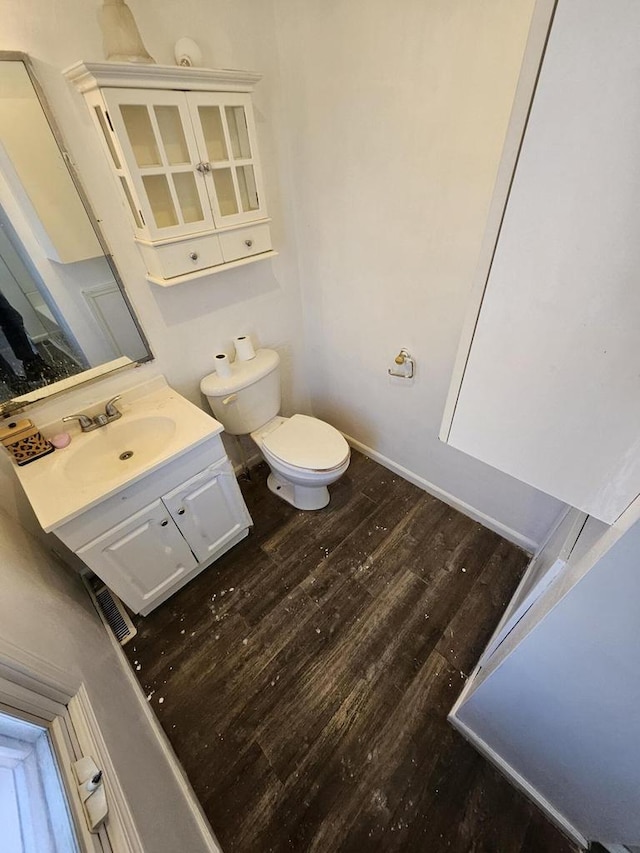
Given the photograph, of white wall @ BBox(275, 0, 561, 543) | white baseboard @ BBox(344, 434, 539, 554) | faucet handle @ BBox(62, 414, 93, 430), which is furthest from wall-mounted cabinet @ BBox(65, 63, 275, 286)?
white baseboard @ BBox(344, 434, 539, 554)

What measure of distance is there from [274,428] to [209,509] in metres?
0.52

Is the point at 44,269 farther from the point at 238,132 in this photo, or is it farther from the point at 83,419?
the point at 238,132

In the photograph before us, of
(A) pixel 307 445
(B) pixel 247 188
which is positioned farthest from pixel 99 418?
(B) pixel 247 188

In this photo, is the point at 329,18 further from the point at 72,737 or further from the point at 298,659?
the point at 298,659

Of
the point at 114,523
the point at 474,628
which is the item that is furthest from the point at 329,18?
the point at 474,628

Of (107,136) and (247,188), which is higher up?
(107,136)

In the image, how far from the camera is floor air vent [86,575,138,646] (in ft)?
4.72

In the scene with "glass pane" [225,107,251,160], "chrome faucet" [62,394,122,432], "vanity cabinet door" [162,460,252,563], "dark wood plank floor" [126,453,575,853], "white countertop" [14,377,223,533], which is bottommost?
"dark wood plank floor" [126,453,575,853]

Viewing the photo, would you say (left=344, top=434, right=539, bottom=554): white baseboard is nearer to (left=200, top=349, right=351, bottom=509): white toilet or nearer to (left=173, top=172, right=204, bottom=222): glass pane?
(left=200, top=349, right=351, bottom=509): white toilet

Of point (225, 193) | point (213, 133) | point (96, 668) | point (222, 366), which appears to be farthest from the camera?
point (222, 366)

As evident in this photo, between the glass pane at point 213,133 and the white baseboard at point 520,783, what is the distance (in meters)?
2.14

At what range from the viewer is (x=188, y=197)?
128 centimetres

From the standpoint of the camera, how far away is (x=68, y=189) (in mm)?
A: 1108

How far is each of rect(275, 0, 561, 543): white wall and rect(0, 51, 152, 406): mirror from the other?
0.91 m
